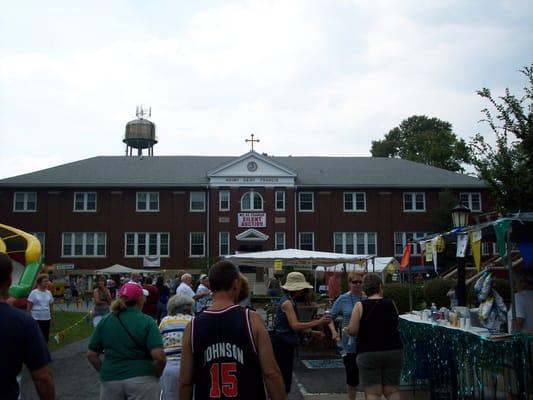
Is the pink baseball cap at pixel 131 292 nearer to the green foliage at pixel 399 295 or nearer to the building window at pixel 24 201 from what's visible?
the green foliage at pixel 399 295

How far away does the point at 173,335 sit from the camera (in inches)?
239

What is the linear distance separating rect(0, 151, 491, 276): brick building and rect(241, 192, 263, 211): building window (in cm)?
7

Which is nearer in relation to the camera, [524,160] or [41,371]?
[41,371]

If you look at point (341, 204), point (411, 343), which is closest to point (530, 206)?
point (411, 343)

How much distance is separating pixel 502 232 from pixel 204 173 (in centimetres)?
3928

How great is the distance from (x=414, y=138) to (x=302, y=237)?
22.9m

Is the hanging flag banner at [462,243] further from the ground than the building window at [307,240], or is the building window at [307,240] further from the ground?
the building window at [307,240]

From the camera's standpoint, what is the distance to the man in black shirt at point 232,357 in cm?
372

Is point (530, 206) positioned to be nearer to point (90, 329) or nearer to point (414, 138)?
point (90, 329)

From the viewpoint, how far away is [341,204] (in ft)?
147

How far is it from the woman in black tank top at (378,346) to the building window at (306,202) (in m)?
38.1

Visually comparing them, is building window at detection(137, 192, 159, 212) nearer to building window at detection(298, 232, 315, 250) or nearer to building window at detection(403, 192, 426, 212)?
building window at detection(298, 232, 315, 250)

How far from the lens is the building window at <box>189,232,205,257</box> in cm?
4422

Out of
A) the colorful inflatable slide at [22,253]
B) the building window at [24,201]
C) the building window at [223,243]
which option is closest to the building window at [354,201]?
the building window at [223,243]
